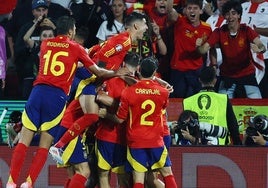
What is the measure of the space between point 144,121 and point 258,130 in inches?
85.7

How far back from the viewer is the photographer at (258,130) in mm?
18422

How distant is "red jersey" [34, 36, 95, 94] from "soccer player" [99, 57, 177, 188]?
0.74 metres

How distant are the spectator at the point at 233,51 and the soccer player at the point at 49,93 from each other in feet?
13.6

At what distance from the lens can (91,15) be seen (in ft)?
70.7

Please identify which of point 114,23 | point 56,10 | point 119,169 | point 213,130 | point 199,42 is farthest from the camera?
point 56,10

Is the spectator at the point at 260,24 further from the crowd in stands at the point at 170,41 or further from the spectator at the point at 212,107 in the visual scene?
the spectator at the point at 212,107

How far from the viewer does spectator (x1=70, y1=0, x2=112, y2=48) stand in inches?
845

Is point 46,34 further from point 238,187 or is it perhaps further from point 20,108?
point 238,187

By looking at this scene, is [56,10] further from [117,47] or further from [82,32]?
[117,47]

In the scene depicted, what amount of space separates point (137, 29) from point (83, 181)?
7.26ft

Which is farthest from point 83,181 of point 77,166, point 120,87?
point 120,87

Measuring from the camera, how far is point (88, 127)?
17.4 metres

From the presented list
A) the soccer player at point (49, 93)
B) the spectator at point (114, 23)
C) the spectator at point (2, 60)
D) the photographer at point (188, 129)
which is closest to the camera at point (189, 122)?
the photographer at point (188, 129)

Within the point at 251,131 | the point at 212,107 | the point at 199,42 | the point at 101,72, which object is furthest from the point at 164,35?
the point at 101,72
